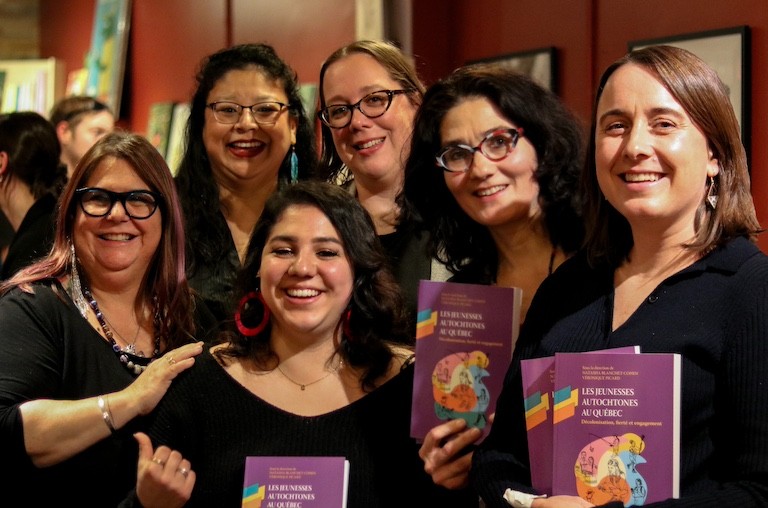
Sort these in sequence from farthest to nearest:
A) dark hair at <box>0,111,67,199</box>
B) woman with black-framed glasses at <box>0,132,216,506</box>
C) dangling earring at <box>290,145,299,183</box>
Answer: dark hair at <box>0,111,67,199</box>
dangling earring at <box>290,145,299,183</box>
woman with black-framed glasses at <box>0,132,216,506</box>

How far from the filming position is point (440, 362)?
2281mm

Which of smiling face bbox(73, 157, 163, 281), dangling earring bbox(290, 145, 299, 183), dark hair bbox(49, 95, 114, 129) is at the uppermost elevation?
dark hair bbox(49, 95, 114, 129)

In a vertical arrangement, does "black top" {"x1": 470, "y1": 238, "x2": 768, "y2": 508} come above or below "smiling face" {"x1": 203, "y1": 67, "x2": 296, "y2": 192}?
below

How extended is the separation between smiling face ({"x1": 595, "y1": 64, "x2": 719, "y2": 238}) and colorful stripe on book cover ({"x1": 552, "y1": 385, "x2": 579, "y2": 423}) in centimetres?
35

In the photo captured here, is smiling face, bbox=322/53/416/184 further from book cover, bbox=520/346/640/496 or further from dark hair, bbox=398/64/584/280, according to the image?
book cover, bbox=520/346/640/496

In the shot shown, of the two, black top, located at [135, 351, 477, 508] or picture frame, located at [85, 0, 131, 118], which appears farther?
picture frame, located at [85, 0, 131, 118]

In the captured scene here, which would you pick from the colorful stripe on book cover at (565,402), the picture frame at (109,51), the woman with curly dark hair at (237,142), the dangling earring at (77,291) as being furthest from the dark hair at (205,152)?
the picture frame at (109,51)

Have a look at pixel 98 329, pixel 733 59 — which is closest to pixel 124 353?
pixel 98 329

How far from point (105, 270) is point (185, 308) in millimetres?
241

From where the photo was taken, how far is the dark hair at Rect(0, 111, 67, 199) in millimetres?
4527

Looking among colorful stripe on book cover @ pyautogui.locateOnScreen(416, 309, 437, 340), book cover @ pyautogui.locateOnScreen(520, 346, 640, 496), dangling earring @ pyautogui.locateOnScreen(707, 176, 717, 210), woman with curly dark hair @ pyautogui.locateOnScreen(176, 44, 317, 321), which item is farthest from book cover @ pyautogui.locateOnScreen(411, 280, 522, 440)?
woman with curly dark hair @ pyautogui.locateOnScreen(176, 44, 317, 321)

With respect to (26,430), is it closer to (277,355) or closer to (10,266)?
(277,355)

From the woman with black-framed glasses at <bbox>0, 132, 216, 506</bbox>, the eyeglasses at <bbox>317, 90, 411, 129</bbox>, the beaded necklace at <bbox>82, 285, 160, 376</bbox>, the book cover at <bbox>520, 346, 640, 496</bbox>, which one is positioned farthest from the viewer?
the eyeglasses at <bbox>317, 90, 411, 129</bbox>

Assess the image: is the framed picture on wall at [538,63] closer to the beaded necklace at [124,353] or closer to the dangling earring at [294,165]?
the dangling earring at [294,165]
